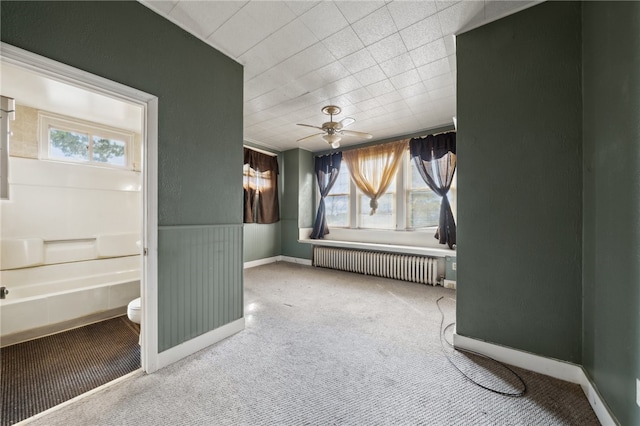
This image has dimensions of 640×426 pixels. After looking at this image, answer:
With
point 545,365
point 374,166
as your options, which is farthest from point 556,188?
point 374,166

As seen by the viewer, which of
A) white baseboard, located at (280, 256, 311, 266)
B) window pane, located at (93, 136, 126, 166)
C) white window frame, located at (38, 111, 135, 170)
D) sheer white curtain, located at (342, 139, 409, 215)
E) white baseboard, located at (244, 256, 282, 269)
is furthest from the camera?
white baseboard, located at (280, 256, 311, 266)

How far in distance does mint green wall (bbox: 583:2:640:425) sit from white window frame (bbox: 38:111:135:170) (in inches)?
197

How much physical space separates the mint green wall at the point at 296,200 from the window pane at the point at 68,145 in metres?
3.43

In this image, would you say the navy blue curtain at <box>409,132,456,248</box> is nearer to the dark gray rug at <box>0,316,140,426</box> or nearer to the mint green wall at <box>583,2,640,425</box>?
the mint green wall at <box>583,2,640,425</box>

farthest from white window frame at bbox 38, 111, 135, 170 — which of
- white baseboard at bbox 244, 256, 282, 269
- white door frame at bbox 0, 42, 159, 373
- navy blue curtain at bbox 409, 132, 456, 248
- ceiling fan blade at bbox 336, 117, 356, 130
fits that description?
navy blue curtain at bbox 409, 132, 456, 248

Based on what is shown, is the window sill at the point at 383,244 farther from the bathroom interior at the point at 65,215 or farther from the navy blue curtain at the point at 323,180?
the bathroom interior at the point at 65,215

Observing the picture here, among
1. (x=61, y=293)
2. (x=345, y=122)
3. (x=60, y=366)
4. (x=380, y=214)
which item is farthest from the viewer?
(x=380, y=214)

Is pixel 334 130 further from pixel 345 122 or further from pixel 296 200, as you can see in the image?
pixel 296 200

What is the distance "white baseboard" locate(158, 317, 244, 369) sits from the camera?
184cm

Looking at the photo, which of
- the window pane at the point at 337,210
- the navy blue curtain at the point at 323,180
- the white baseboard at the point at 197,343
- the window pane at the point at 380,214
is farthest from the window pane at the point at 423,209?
the white baseboard at the point at 197,343

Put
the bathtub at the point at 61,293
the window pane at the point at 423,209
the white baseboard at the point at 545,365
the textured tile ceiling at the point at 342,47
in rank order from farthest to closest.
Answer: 1. the window pane at the point at 423,209
2. the bathtub at the point at 61,293
3. the textured tile ceiling at the point at 342,47
4. the white baseboard at the point at 545,365

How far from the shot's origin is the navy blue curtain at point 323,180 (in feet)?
17.8

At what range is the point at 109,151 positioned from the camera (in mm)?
3484

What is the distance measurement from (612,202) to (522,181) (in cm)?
57
